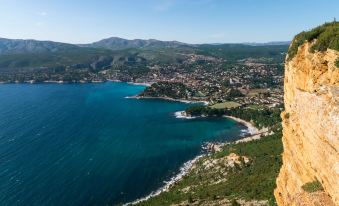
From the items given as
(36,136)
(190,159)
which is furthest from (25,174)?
(190,159)

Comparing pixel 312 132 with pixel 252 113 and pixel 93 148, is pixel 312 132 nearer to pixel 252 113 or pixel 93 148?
pixel 93 148

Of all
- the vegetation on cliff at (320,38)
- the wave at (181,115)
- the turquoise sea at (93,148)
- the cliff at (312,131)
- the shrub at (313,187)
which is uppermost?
the vegetation on cliff at (320,38)

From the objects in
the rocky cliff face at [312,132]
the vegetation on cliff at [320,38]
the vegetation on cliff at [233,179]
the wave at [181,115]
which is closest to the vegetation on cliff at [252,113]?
the wave at [181,115]

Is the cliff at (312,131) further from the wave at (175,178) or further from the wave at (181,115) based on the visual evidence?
the wave at (181,115)

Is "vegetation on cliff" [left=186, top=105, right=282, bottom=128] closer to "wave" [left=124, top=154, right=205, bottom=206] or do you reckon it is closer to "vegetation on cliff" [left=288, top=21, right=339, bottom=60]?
"wave" [left=124, top=154, right=205, bottom=206]

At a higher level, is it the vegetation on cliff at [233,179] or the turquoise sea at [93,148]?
the vegetation on cliff at [233,179]

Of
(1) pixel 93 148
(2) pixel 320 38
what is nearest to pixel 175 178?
(1) pixel 93 148
